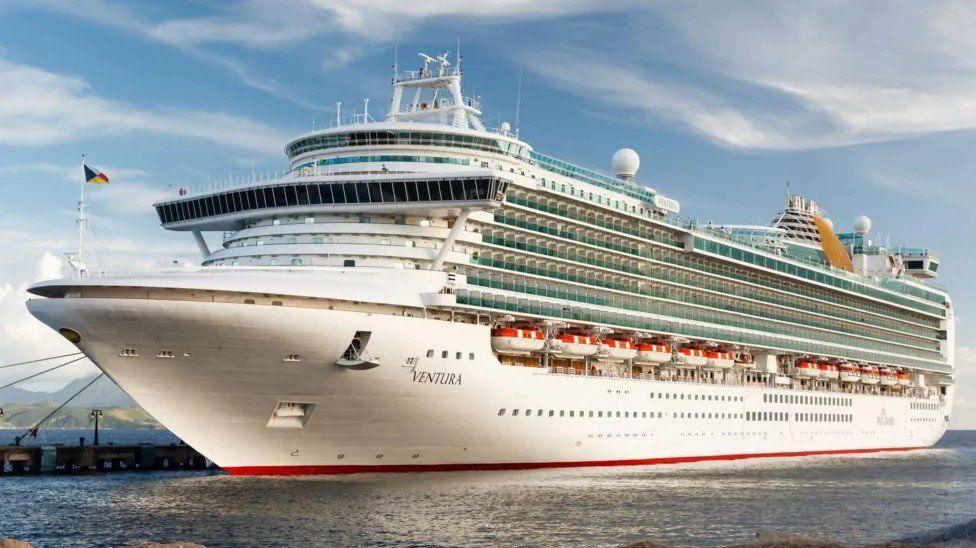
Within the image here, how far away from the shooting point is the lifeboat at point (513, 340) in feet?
127

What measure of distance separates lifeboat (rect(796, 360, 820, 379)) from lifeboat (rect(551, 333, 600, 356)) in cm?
2530

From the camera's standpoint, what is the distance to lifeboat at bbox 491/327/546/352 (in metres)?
38.8

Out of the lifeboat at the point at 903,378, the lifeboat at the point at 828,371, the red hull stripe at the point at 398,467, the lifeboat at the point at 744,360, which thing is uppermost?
the lifeboat at the point at 744,360

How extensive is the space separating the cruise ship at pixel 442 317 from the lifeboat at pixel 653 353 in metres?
0.11

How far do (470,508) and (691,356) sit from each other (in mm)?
24300

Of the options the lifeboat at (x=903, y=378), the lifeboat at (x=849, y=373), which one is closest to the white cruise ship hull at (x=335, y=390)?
the lifeboat at (x=849, y=373)

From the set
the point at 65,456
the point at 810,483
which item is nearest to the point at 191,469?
the point at 65,456

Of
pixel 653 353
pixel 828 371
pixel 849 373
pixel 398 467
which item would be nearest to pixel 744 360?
pixel 828 371

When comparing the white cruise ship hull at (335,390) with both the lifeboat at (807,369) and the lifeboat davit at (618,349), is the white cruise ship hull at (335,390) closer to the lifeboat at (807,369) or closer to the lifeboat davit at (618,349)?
the lifeboat davit at (618,349)

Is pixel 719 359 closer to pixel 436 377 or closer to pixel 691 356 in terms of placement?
pixel 691 356

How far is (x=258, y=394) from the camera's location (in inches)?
1291

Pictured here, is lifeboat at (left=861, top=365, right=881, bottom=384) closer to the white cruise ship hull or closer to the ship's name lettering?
the white cruise ship hull

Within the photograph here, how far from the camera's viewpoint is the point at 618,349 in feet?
151

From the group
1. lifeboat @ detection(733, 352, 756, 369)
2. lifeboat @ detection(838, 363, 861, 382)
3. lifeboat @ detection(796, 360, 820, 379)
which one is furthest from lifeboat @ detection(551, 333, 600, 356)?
lifeboat @ detection(838, 363, 861, 382)
